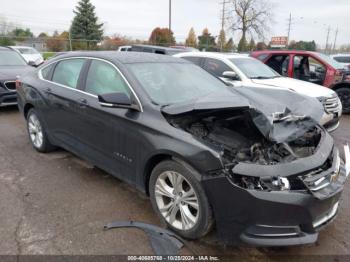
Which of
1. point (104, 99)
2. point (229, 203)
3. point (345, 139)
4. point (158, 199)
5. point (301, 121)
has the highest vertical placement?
point (104, 99)

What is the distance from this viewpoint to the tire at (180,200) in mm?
2582

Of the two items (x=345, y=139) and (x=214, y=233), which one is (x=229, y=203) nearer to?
(x=214, y=233)

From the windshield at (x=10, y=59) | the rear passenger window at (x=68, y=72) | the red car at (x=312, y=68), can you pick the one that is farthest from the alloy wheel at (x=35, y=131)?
the red car at (x=312, y=68)

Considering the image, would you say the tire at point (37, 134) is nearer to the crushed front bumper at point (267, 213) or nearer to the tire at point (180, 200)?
the tire at point (180, 200)

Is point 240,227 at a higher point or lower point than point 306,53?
lower

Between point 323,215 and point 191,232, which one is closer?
point 323,215

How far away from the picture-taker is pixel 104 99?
120 inches

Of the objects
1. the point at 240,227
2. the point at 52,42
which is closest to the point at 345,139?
the point at 240,227

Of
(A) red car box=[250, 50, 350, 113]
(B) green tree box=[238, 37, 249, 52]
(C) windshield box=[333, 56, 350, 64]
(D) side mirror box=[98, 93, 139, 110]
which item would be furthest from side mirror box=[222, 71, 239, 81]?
(B) green tree box=[238, 37, 249, 52]

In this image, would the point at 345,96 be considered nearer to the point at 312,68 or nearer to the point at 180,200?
the point at 312,68

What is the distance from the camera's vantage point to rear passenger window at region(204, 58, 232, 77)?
7.15 m

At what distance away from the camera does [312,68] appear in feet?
32.6

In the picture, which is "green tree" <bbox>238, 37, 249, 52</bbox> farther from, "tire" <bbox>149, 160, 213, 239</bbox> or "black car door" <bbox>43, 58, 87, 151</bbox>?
"tire" <bbox>149, 160, 213, 239</bbox>

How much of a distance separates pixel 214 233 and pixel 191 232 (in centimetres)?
31
